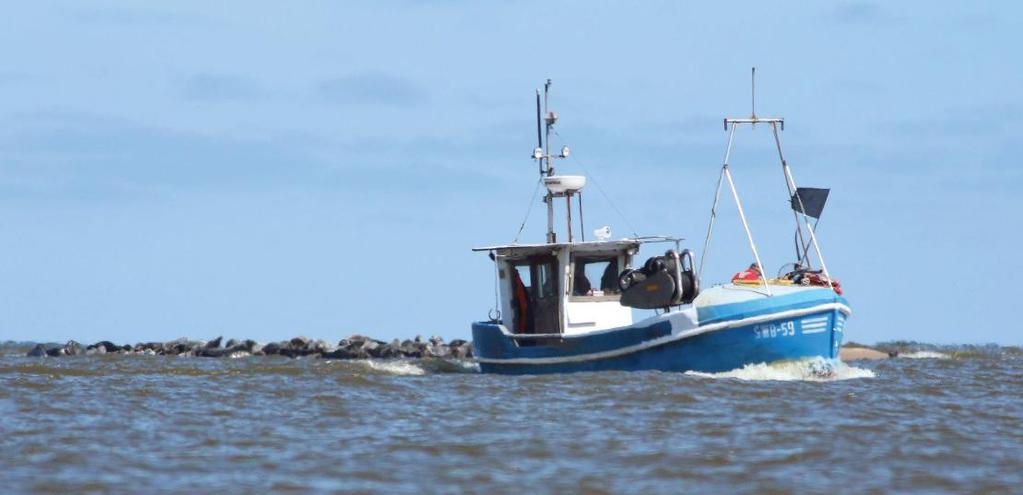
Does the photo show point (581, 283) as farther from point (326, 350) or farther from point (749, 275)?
point (326, 350)

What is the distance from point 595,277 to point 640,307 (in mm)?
2538

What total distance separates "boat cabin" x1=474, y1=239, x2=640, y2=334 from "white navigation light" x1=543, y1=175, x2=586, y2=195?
114cm

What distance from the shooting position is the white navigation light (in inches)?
1071

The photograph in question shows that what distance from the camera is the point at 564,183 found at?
27.2 meters

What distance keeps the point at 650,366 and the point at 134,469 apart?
453 inches

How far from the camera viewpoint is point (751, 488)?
1283 centimetres

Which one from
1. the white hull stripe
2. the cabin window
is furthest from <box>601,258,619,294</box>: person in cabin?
the white hull stripe

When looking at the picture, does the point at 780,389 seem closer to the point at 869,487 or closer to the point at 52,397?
the point at 869,487

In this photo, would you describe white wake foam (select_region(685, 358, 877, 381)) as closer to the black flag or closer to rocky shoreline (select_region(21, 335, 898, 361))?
the black flag

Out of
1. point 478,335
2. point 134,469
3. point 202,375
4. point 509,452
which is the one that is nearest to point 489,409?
point 509,452

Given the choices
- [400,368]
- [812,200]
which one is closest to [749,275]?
[812,200]

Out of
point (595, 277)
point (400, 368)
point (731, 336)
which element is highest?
point (595, 277)

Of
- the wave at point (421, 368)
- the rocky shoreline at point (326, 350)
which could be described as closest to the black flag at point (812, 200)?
the wave at point (421, 368)

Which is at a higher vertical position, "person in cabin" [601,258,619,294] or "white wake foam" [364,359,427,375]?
"person in cabin" [601,258,619,294]
